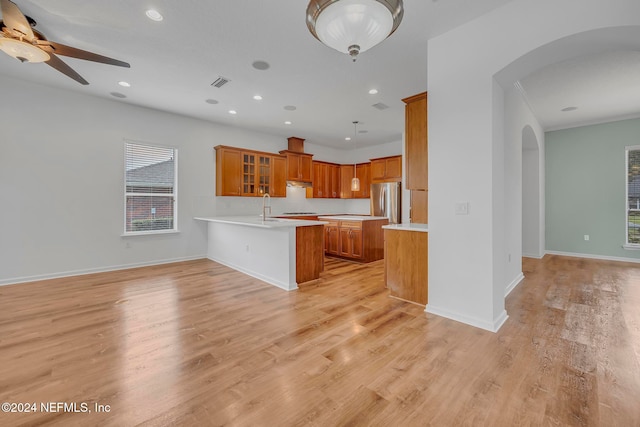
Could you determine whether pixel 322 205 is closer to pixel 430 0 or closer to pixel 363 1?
pixel 430 0

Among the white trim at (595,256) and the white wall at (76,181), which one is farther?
the white trim at (595,256)

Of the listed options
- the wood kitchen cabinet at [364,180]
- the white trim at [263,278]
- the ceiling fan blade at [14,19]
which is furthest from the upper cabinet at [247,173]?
the ceiling fan blade at [14,19]

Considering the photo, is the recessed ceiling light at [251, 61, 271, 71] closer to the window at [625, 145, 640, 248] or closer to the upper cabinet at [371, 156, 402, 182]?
the upper cabinet at [371, 156, 402, 182]

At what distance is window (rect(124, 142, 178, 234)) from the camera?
16.0 feet

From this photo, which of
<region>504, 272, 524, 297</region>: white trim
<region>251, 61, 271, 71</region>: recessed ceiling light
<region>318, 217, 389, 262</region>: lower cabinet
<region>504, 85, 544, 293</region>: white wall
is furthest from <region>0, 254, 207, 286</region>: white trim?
<region>504, 85, 544, 293</region>: white wall

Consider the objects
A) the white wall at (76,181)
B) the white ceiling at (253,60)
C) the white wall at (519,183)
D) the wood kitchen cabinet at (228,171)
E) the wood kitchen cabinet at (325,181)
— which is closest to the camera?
the white ceiling at (253,60)

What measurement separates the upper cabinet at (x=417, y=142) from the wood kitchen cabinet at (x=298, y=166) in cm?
377

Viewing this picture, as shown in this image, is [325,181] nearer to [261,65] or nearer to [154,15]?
[261,65]

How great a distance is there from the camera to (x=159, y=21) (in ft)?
8.45

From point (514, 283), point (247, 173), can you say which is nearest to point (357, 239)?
point (514, 283)

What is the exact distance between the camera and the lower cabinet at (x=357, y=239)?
17.8 feet

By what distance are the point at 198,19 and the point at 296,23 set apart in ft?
3.06

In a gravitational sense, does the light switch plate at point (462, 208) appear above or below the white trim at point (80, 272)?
above

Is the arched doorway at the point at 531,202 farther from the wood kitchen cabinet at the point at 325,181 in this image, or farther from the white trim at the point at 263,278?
the white trim at the point at 263,278
